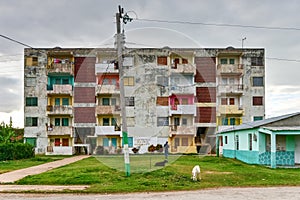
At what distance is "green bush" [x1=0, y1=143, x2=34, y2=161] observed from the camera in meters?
31.3

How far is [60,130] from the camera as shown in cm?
4228

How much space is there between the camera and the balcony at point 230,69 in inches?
1672

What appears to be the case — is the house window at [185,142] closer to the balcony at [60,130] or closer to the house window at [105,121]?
the house window at [105,121]

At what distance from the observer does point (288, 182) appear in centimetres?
1531

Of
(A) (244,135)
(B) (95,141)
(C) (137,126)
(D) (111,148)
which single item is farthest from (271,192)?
(B) (95,141)

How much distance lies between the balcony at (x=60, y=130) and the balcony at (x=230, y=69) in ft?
54.1

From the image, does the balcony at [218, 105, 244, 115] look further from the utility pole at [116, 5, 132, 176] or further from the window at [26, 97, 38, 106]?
the utility pole at [116, 5, 132, 176]

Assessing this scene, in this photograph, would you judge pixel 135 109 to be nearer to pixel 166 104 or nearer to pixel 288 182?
pixel 166 104

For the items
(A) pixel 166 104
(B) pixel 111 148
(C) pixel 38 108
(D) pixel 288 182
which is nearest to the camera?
(D) pixel 288 182

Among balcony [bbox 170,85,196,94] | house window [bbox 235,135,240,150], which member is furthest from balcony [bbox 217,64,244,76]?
balcony [bbox 170,85,196,94]

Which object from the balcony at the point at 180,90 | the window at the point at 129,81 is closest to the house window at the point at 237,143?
the balcony at the point at 180,90

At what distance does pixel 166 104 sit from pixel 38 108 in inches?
973

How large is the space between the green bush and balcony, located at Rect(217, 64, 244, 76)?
809 inches

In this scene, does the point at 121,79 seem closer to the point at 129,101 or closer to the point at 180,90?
the point at 129,101
